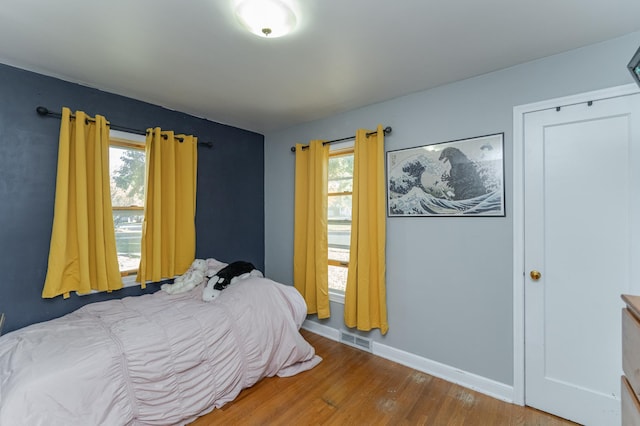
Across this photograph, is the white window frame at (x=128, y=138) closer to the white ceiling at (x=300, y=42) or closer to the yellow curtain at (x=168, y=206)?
the yellow curtain at (x=168, y=206)

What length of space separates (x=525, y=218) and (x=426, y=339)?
4.20 ft

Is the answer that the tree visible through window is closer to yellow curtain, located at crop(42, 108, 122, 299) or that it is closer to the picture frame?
yellow curtain, located at crop(42, 108, 122, 299)

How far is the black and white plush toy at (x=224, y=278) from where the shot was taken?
247cm

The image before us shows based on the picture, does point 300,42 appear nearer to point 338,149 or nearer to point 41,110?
point 338,149

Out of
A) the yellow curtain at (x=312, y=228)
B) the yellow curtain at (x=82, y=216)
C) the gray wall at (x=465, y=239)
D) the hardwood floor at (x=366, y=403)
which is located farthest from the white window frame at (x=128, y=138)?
the gray wall at (x=465, y=239)

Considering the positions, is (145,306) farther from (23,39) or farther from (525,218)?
(525,218)

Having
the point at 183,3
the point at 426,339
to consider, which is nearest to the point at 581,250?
the point at 426,339

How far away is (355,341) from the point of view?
115 inches

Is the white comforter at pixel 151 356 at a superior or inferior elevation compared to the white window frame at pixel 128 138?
inferior

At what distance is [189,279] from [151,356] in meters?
0.94

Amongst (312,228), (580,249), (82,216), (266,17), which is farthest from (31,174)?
(580,249)

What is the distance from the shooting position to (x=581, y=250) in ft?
6.13

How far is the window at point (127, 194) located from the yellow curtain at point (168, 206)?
112 millimetres

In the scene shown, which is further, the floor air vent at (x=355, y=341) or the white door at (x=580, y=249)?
the floor air vent at (x=355, y=341)
